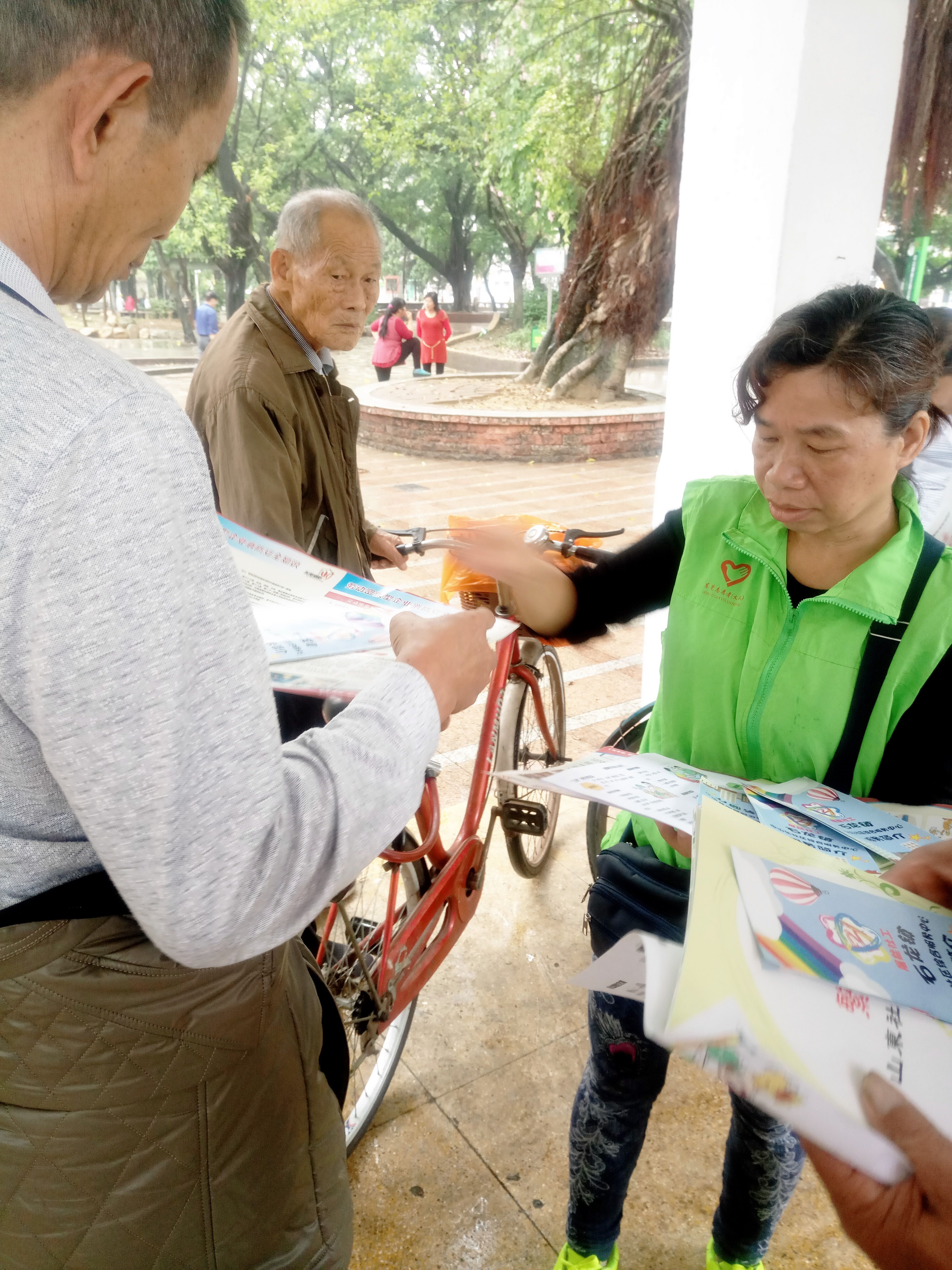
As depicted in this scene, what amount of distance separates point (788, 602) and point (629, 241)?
37.7 ft

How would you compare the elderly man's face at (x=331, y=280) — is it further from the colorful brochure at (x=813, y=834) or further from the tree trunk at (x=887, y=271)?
the tree trunk at (x=887, y=271)

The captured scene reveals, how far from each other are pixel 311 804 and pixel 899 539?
39.4 inches

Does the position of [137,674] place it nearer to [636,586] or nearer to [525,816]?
[636,586]

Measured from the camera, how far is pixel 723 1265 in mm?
1681

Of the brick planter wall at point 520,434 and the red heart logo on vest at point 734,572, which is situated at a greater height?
the red heart logo on vest at point 734,572

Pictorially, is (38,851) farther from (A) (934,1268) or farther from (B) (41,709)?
(A) (934,1268)

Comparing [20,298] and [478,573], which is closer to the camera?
[20,298]

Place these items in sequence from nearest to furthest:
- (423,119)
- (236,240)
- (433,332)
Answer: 1. (433,332)
2. (423,119)
3. (236,240)

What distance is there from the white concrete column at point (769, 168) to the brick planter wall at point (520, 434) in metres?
7.55

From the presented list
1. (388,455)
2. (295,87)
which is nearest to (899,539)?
(388,455)

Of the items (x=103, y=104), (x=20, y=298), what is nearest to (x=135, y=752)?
(x=20, y=298)

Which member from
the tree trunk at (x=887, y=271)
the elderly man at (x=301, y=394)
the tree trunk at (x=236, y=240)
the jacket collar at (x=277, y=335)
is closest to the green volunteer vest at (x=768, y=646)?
the elderly man at (x=301, y=394)

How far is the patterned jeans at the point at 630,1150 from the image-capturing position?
146 cm

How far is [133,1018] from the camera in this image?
2.67 ft
